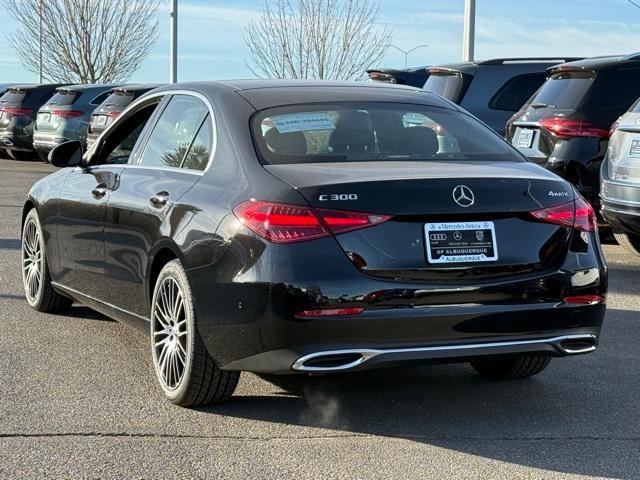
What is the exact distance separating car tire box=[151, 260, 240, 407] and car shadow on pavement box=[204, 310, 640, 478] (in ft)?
0.43

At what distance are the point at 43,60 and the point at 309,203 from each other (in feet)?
133

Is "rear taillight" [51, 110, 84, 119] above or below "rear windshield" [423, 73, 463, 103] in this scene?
below

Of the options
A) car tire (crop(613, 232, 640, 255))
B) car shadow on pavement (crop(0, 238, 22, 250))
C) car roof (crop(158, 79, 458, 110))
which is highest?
car roof (crop(158, 79, 458, 110))

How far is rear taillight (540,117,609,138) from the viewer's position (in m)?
10.4

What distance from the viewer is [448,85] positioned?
13914 millimetres

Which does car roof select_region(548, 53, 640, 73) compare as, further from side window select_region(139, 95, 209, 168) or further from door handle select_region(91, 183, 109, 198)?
door handle select_region(91, 183, 109, 198)

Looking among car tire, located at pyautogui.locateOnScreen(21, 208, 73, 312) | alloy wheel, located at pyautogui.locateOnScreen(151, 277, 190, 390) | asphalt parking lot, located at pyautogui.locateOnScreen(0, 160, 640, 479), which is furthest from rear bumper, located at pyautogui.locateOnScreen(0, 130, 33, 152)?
alloy wheel, located at pyautogui.locateOnScreen(151, 277, 190, 390)

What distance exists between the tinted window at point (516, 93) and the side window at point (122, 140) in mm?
7564

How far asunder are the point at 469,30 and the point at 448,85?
631 centimetres

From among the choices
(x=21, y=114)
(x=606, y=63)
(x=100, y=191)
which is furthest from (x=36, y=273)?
(x=21, y=114)

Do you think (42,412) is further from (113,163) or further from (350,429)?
(113,163)

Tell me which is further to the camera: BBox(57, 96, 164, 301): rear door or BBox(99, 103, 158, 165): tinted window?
BBox(99, 103, 158, 165): tinted window

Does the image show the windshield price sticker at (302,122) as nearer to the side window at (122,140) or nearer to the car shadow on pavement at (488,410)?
the car shadow on pavement at (488,410)

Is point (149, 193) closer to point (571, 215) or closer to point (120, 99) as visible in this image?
point (571, 215)
